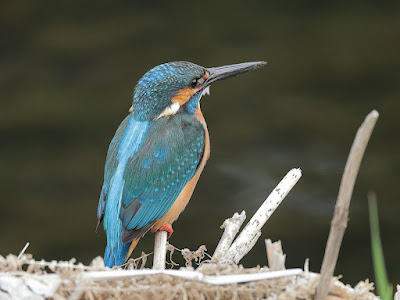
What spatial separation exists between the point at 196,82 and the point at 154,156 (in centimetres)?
33

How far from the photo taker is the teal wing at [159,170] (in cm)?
313

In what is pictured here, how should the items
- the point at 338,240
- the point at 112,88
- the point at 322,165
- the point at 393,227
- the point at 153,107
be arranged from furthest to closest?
the point at 112,88, the point at 322,165, the point at 393,227, the point at 153,107, the point at 338,240

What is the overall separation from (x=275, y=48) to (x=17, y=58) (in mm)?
2263

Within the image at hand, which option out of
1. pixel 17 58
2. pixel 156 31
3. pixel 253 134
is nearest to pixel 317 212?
pixel 253 134

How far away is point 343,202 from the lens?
6.01 ft

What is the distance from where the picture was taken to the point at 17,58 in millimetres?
7781

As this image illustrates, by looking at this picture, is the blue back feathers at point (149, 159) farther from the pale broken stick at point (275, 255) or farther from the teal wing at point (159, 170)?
the pale broken stick at point (275, 255)

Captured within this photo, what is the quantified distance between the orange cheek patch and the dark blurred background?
10.0 feet

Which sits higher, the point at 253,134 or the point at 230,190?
the point at 253,134

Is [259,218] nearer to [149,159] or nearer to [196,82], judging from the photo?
[149,159]

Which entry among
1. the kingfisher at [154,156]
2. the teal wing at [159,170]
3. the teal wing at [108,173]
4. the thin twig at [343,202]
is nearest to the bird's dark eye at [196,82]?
the kingfisher at [154,156]

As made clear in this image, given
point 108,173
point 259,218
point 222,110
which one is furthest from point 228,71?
point 222,110

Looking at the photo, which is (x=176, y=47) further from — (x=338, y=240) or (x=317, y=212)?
(x=338, y=240)

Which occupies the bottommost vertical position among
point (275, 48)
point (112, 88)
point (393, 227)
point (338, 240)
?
point (338, 240)
